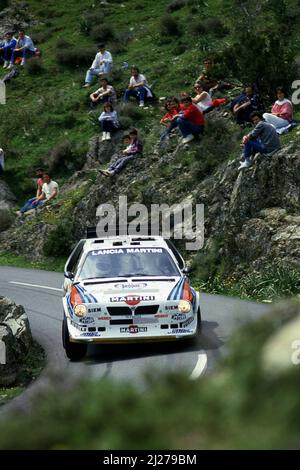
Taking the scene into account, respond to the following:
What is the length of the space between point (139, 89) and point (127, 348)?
21.0m

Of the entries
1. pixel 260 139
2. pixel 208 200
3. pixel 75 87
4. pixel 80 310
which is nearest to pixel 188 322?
pixel 80 310

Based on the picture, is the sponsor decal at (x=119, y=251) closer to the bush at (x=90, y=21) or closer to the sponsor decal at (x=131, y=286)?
Result: the sponsor decal at (x=131, y=286)

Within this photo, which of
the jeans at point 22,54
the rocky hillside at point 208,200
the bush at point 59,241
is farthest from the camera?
the jeans at point 22,54

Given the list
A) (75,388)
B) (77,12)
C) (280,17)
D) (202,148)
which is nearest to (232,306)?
(202,148)

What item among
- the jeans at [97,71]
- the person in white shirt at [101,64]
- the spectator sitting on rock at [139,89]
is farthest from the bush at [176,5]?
the spectator sitting on rock at [139,89]

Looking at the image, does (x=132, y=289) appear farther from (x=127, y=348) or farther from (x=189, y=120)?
(x=189, y=120)

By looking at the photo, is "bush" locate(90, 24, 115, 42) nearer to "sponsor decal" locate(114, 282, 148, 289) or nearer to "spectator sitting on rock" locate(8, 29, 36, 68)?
"spectator sitting on rock" locate(8, 29, 36, 68)

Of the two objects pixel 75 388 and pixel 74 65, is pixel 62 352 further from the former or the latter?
pixel 74 65

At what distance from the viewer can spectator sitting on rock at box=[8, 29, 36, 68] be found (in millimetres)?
43969

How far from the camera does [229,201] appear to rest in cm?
2384

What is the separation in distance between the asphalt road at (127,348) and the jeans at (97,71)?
1811 cm

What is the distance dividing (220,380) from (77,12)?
166 ft

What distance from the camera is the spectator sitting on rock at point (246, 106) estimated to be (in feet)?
82.0

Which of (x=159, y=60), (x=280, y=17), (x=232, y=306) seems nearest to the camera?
(x=232, y=306)
